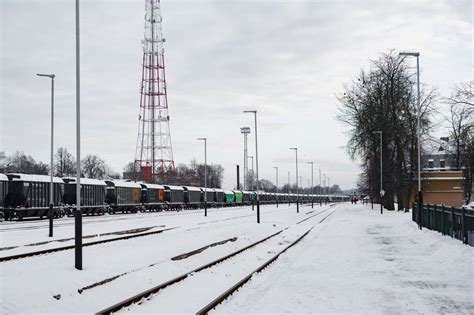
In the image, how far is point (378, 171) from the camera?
214 feet

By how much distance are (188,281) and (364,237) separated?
51.3ft

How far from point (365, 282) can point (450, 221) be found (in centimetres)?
1149

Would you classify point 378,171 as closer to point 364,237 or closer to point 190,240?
point 364,237

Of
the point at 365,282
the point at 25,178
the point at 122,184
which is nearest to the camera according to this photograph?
the point at 365,282

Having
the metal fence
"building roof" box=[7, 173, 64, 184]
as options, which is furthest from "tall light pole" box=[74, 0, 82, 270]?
"building roof" box=[7, 173, 64, 184]

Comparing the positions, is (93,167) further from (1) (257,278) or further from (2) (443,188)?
(1) (257,278)

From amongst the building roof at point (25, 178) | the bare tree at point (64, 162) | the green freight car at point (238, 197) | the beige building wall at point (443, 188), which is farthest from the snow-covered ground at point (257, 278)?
the bare tree at point (64, 162)

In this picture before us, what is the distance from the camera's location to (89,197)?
5006cm

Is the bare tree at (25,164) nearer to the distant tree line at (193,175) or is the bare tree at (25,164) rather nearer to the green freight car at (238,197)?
the distant tree line at (193,175)

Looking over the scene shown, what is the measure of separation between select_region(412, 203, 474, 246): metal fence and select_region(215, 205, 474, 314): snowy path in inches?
22.4

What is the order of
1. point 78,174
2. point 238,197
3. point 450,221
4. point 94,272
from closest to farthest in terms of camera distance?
point 94,272, point 78,174, point 450,221, point 238,197

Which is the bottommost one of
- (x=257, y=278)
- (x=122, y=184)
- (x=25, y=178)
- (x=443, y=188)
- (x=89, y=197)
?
(x=257, y=278)

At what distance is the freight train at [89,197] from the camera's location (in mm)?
38750

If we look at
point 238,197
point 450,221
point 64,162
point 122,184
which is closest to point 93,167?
point 64,162
